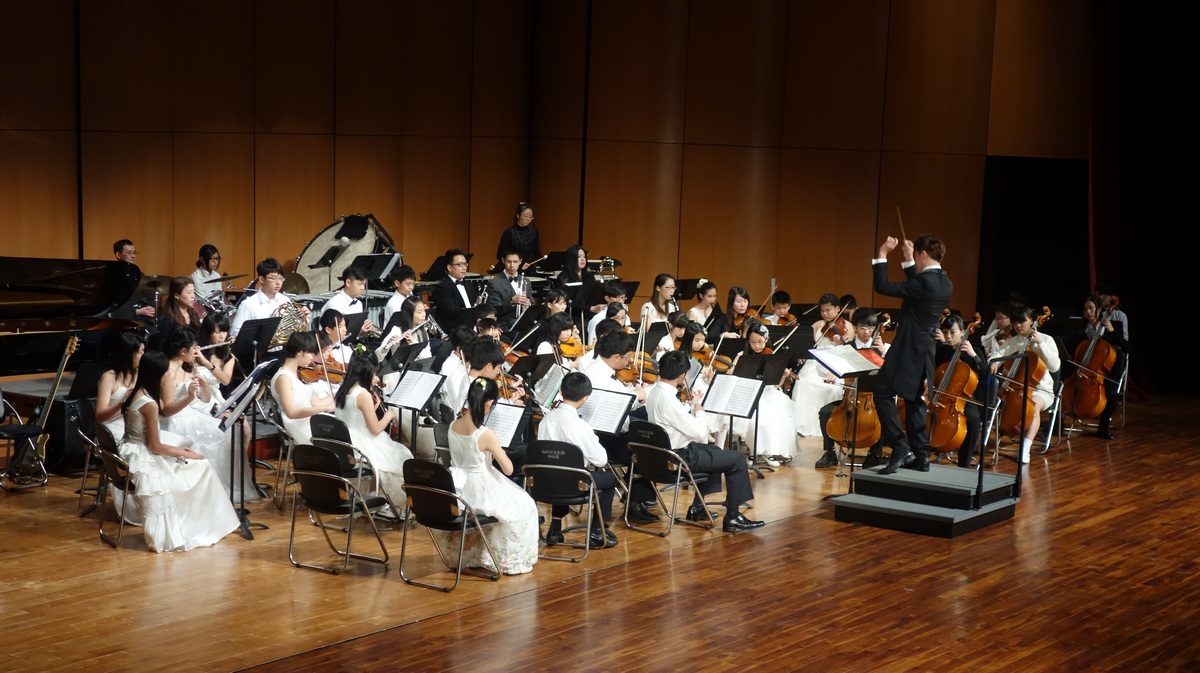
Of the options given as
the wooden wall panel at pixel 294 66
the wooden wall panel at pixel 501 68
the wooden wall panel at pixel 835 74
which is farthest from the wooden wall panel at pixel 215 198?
the wooden wall panel at pixel 835 74

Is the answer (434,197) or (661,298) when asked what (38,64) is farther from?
(661,298)

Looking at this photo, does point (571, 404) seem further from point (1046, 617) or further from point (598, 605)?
point (1046, 617)

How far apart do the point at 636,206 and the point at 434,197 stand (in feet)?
7.84

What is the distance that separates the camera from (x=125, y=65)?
11516 millimetres

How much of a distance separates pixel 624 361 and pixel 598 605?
6.89 ft

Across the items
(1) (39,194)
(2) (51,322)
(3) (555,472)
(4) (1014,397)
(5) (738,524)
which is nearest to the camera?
(3) (555,472)

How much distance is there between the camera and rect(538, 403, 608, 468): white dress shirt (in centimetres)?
673

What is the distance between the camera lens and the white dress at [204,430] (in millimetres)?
7047

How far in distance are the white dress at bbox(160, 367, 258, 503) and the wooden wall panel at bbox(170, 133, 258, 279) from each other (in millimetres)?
5059

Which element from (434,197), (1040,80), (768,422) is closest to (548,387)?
(768,422)

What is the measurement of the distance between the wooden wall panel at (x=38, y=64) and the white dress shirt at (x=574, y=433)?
6907 millimetres

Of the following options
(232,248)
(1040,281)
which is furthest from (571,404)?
(1040,281)

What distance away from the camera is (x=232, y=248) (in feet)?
41.2

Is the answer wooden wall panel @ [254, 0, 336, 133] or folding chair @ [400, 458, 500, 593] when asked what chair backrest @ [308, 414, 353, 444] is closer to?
folding chair @ [400, 458, 500, 593]
